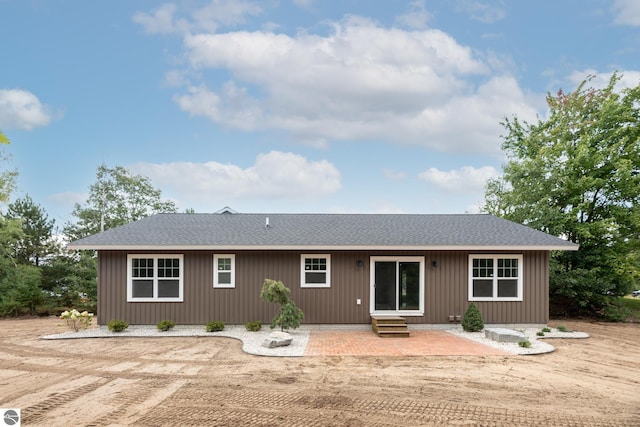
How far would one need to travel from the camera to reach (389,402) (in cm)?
627

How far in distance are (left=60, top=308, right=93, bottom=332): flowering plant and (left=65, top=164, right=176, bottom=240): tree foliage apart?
15599mm

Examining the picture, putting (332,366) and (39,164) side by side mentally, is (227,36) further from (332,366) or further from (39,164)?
(332,366)

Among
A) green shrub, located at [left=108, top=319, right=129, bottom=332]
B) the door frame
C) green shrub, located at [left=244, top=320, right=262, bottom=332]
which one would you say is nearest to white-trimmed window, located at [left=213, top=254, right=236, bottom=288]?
green shrub, located at [left=244, top=320, right=262, bottom=332]

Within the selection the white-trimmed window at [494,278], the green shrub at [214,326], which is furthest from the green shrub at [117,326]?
the white-trimmed window at [494,278]

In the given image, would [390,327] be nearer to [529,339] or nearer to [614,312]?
[529,339]

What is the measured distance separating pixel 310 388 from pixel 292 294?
5.94 m

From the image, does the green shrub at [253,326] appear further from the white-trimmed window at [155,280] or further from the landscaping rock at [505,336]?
the landscaping rock at [505,336]

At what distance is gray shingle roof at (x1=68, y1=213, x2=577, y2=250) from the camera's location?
12406mm

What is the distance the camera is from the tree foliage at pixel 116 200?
27.8 meters

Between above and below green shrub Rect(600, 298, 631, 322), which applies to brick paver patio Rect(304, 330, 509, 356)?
above

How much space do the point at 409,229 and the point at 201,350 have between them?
25.8 ft

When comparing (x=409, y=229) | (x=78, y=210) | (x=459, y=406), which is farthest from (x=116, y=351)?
(x=78, y=210)

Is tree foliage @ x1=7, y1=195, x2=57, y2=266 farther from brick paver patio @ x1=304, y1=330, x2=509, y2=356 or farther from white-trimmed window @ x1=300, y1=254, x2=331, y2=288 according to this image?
brick paver patio @ x1=304, y1=330, x2=509, y2=356

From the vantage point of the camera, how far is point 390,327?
11836 mm
